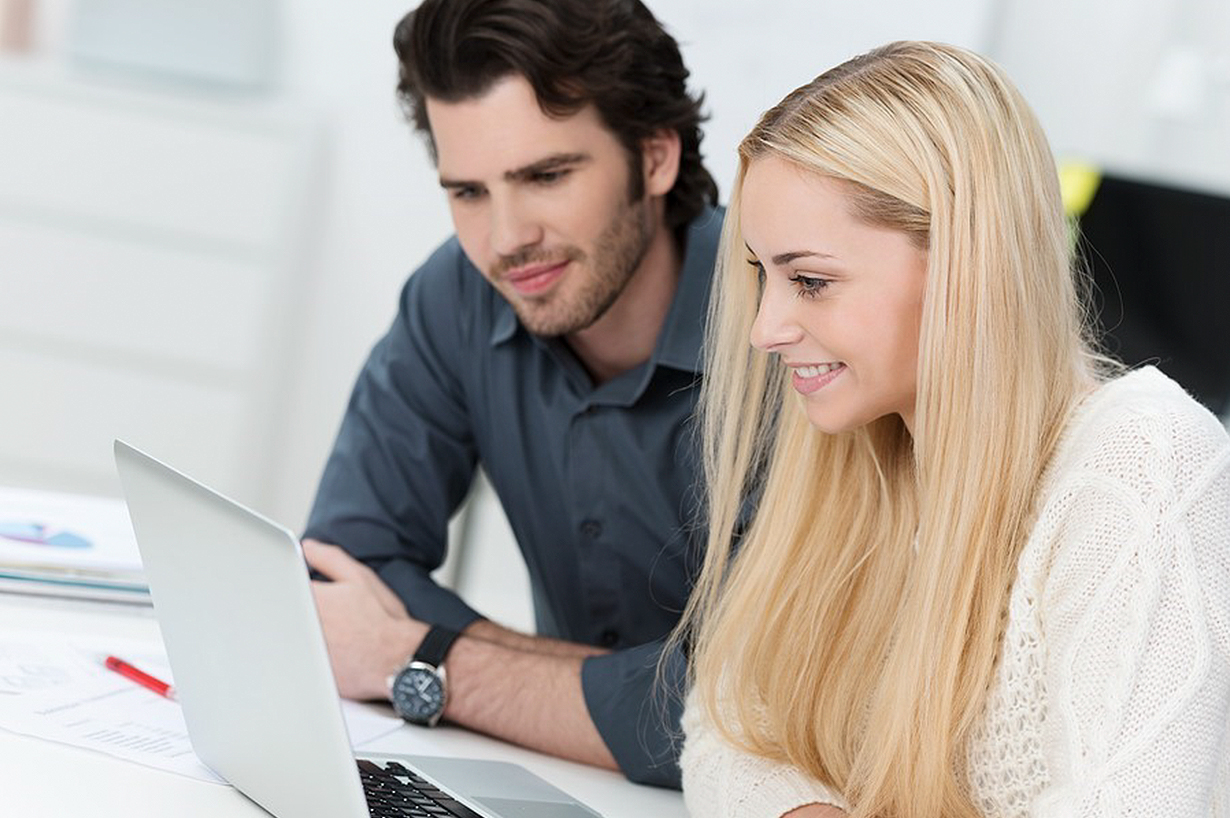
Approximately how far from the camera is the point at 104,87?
3.45 meters

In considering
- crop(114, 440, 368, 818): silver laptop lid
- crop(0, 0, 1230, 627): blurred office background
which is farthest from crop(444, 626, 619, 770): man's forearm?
crop(0, 0, 1230, 627): blurred office background

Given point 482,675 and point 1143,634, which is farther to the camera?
point 482,675

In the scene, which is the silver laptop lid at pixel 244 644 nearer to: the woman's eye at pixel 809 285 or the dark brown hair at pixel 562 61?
the woman's eye at pixel 809 285

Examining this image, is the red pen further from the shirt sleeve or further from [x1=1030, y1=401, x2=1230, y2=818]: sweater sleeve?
[x1=1030, y1=401, x2=1230, y2=818]: sweater sleeve

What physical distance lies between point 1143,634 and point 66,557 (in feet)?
3.58

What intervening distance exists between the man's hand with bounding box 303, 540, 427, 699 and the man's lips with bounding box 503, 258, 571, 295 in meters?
0.36

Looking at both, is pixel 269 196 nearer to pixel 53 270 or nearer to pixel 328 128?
pixel 328 128

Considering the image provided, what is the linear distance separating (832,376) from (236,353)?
247 cm

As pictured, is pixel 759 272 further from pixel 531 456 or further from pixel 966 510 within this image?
pixel 531 456

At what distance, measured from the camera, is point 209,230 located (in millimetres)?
3516

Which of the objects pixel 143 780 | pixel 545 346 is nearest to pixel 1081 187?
pixel 545 346

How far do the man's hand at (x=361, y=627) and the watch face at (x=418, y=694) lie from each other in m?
0.02

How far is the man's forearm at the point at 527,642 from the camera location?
1.64 metres

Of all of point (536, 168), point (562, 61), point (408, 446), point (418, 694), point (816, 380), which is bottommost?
point (418, 694)
